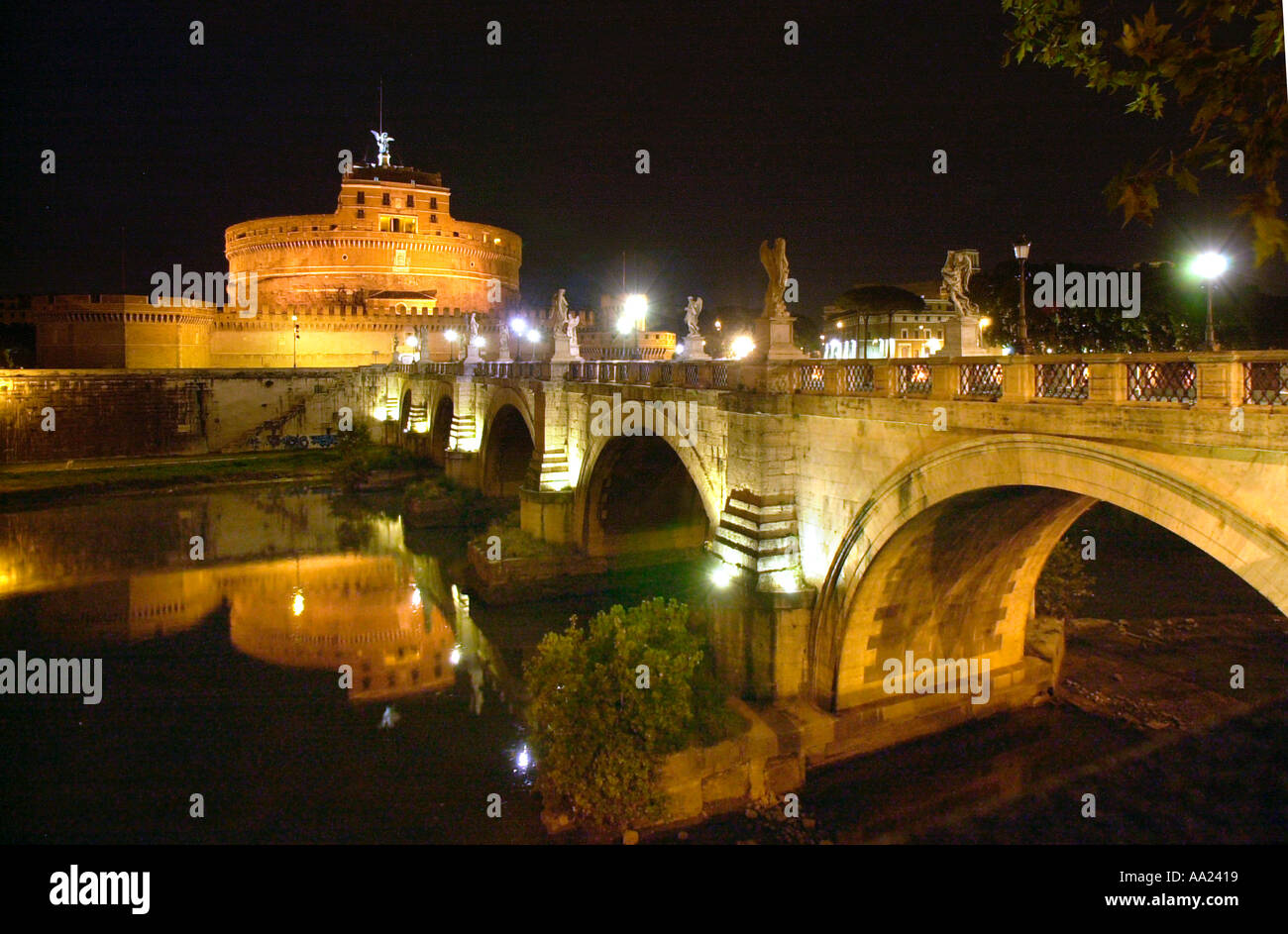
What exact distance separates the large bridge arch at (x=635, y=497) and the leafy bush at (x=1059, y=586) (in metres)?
7.47

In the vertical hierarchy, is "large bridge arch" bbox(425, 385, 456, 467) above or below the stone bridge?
above

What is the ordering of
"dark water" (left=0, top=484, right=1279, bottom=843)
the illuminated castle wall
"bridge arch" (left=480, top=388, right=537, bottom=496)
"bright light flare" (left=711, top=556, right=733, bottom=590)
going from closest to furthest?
"dark water" (left=0, top=484, right=1279, bottom=843) < "bright light flare" (left=711, top=556, right=733, bottom=590) < "bridge arch" (left=480, top=388, right=537, bottom=496) < the illuminated castle wall

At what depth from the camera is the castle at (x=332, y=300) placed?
53438 millimetres

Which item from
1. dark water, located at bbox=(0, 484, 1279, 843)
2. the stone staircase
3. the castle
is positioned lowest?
dark water, located at bbox=(0, 484, 1279, 843)

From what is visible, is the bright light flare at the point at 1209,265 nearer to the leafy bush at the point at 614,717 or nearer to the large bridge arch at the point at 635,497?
the leafy bush at the point at 614,717

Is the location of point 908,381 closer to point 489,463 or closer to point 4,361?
point 489,463

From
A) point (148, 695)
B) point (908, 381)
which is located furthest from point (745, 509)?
point (148, 695)

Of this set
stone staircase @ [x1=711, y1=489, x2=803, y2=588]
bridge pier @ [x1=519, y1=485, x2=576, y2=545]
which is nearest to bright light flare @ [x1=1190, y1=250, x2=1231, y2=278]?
stone staircase @ [x1=711, y1=489, x2=803, y2=588]

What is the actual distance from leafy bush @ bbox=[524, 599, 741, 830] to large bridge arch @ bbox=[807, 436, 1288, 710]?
223cm

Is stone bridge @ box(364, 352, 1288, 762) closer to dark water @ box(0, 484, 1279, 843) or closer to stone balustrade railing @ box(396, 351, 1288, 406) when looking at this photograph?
stone balustrade railing @ box(396, 351, 1288, 406)

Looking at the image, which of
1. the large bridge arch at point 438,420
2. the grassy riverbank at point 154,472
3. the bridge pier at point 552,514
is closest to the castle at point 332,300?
the grassy riverbank at point 154,472

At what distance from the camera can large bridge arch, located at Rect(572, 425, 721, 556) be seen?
20.9 m
